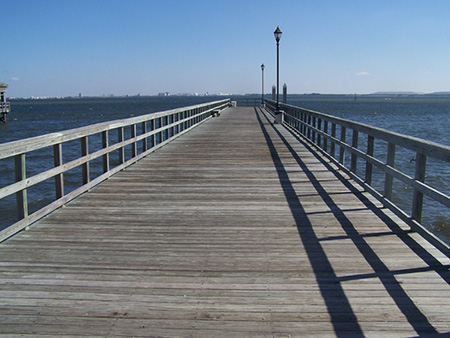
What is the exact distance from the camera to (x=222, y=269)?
4.09 meters

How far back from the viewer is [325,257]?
14.4 ft

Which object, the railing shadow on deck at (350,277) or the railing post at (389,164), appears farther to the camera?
the railing post at (389,164)

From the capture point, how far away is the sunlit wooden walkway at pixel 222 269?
3164 mm

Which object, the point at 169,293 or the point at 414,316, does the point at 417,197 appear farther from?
the point at 169,293

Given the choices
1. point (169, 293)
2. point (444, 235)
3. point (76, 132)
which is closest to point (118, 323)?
point (169, 293)

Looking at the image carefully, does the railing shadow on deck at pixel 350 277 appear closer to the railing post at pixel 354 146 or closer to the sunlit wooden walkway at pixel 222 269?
the sunlit wooden walkway at pixel 222 269

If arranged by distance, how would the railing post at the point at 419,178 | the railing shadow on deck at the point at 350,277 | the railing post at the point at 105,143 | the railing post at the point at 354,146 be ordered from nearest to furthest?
the railing shadow on deck at the point at 350,277 → the railing post at the point at 419,178 → the railing post at the point at 354,146 → the railing post at the point at 105,143

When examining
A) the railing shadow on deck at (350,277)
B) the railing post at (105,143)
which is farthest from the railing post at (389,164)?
the railing post at (105,143)

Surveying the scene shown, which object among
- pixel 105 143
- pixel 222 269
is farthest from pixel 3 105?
pixel 222 269

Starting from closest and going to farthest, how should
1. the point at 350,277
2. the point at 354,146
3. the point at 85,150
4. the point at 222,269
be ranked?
the point at 350,277, the point at 222,269, the point at 85,150, the point at 354,146

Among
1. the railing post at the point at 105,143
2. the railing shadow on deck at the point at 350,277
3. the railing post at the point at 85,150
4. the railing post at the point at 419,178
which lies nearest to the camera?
the railing shadow on deck at the point at 350,277

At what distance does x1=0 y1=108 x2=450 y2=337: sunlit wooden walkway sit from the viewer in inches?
125

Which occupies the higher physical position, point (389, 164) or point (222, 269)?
point (389, 164)

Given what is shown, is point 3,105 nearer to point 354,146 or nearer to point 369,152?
point 354,146
